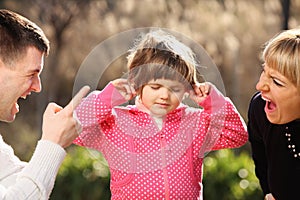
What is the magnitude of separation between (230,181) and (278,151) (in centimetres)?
226

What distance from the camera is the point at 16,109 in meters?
3.49

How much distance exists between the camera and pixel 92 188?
620 cm

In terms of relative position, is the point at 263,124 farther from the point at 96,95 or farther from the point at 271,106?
the point at 96,95

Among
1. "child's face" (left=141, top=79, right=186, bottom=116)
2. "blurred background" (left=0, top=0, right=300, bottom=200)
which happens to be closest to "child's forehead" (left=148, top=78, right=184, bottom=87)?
"child's face" (left=141, top=79, right=186, bottom=116)

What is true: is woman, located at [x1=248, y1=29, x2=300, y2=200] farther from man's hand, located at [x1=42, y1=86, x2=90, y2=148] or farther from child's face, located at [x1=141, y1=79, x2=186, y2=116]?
man's hand, located at [x1=42, y1=86, x2=90, y2=148]

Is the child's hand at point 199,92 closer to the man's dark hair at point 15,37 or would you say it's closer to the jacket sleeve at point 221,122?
the jacket sleeve at point 221,122

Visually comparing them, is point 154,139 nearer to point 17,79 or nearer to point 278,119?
point 278,119

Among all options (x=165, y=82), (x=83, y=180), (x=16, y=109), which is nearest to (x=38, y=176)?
(x=16, y=109)

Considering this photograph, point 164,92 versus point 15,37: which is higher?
point 15,37

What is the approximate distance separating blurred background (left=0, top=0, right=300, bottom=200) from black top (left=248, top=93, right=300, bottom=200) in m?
4.74

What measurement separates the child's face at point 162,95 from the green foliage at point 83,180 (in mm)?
2556

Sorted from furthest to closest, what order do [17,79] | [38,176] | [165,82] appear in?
[165,82]
[17,79]
[38,176]

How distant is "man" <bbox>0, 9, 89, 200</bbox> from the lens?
3.19m

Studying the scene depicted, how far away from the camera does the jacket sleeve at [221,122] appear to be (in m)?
3.74
